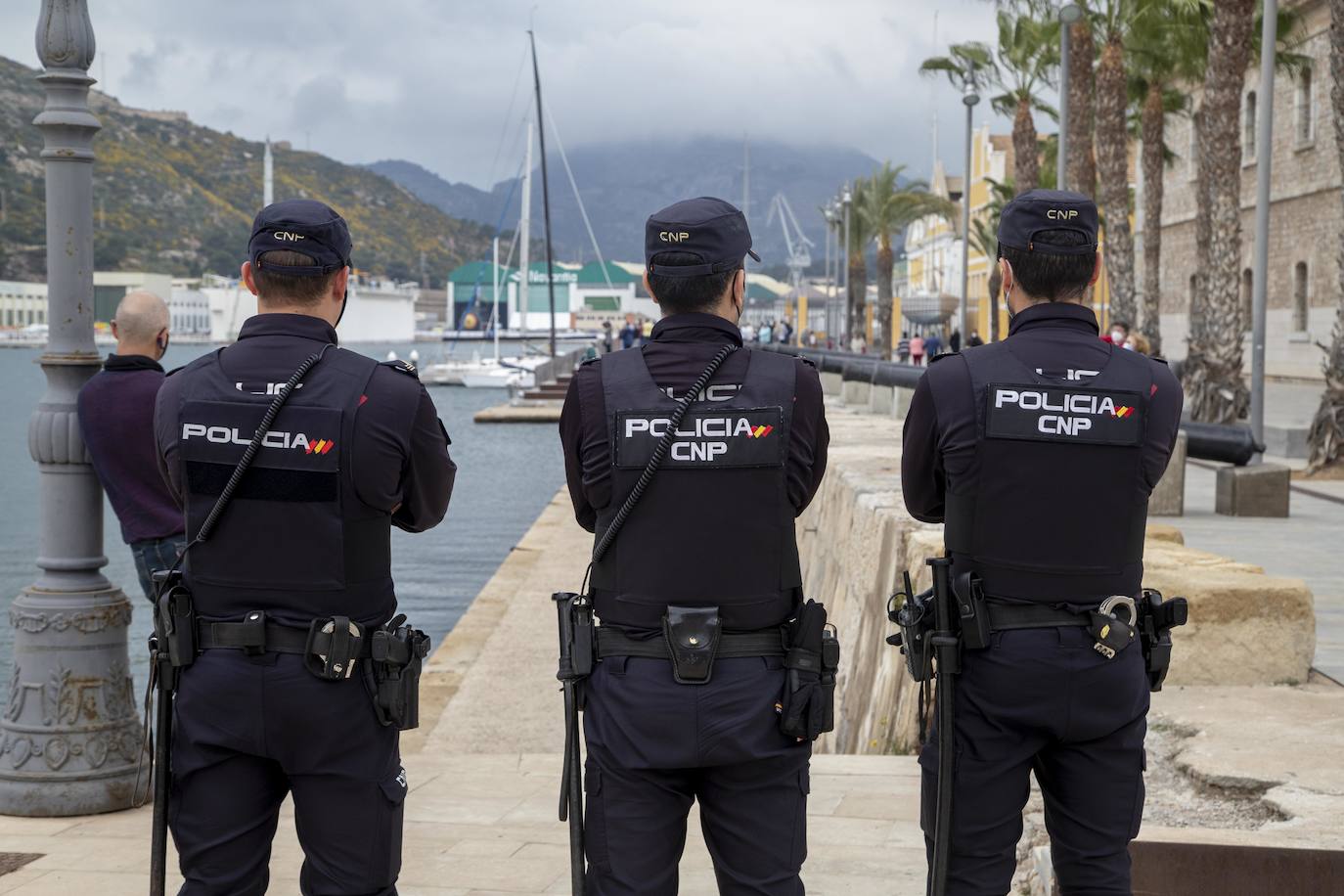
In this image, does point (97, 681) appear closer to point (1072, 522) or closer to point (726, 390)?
point (726, 390)

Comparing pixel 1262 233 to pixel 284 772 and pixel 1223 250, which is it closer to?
pixel 1223 250

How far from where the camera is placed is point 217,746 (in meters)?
3.58

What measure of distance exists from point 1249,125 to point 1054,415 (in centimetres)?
4343

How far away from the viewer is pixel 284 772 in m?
3.64

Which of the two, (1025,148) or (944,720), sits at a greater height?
(1025,148)

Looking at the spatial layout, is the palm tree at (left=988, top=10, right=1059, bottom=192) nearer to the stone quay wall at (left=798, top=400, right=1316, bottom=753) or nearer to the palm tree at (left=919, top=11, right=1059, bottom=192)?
the palm tree at (left=919, top=11, right=1059, bottom=192)

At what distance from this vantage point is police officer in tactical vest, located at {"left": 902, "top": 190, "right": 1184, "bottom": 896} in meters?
3.64

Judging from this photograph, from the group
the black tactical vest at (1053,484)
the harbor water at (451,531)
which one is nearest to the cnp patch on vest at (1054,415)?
the black tactical vest at (1053,484)

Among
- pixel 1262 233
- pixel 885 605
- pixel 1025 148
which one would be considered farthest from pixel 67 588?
pixel 1025 148

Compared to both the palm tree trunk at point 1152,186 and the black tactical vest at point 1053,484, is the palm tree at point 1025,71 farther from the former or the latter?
the black tactical vest at point 1053,484

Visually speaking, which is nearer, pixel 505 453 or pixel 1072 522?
pixel 1072 522

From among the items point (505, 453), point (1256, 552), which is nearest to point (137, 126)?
point (505, 453)

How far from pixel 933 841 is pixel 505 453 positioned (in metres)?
40.7

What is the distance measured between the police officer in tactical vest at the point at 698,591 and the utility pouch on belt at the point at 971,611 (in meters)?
0.34
